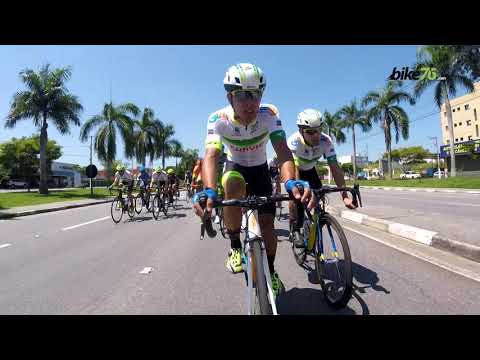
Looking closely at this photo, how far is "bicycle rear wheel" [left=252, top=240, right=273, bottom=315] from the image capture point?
6.82 ft

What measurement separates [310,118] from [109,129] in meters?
32.7

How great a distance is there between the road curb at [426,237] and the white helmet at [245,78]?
3842mm

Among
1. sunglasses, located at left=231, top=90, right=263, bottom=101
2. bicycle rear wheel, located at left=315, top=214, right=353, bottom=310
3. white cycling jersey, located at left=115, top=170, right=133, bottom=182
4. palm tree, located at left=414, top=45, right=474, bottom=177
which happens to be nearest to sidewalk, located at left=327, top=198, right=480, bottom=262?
bicycle rear wheel, located at left=315, top=214, right=353, bottom=310

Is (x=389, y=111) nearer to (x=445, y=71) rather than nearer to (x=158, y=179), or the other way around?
(x=445, y=71)

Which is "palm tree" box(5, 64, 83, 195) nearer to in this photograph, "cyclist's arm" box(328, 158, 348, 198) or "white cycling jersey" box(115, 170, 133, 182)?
"white cycling jersey" box(115, 170, 133, 182)

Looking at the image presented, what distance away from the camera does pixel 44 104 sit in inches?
1059

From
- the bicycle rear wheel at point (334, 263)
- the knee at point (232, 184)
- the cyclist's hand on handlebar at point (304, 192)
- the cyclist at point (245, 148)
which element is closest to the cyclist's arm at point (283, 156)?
the cyclist at point (245, 148)

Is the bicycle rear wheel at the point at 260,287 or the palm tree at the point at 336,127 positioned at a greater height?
the palm tree at the point at 336,127

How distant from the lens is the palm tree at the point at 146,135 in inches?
1726

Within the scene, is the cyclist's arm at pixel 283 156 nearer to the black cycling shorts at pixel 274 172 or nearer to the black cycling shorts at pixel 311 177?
the black cycling shorts at pixel 311 177
